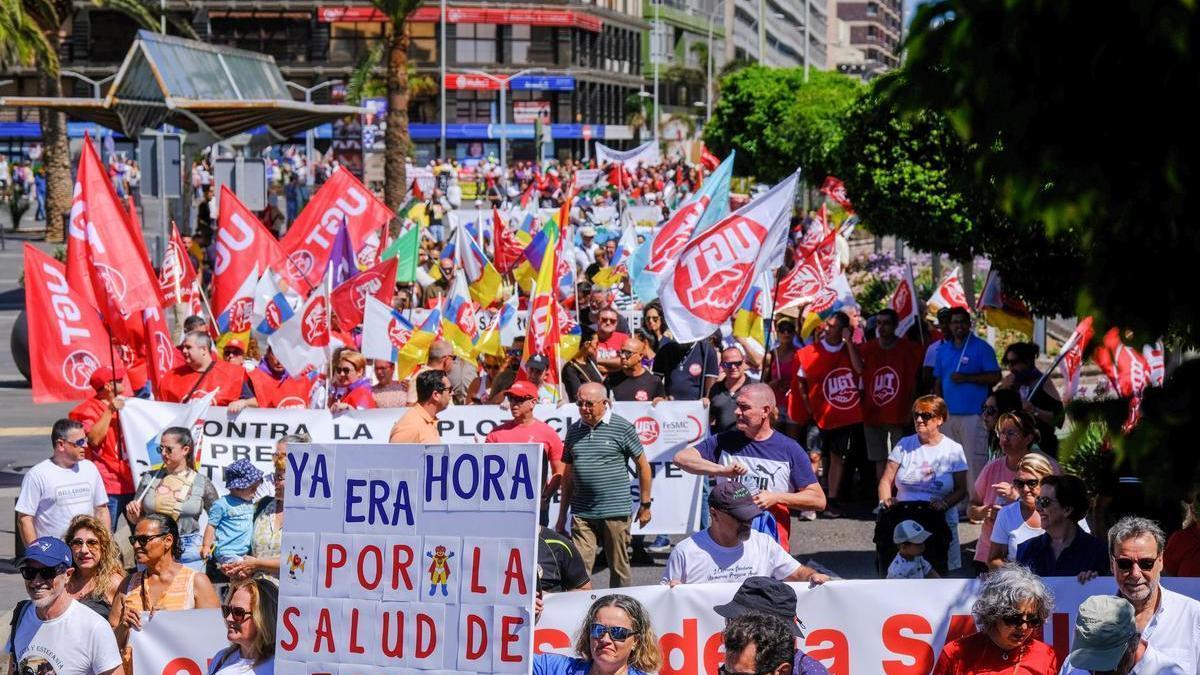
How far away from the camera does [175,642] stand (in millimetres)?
7484

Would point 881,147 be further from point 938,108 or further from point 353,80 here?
point 353,80

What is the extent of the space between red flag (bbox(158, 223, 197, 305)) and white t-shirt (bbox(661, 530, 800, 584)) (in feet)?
31.3

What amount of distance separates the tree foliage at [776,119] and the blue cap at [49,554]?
1262 inches

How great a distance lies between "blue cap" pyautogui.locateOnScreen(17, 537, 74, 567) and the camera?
6.88 m

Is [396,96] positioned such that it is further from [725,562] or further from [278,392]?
[725,562]

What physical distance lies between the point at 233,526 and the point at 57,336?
12.1 ft

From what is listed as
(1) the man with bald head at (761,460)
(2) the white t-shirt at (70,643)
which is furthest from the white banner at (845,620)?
(2) the white t-shirt at (70,643)

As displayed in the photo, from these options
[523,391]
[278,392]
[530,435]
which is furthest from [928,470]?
[278,392]

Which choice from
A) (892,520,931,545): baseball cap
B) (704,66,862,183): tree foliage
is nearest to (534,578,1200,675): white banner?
(892,520,931,545): baseball cap

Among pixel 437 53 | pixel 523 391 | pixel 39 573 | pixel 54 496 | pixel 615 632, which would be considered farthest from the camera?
pixel 437 53

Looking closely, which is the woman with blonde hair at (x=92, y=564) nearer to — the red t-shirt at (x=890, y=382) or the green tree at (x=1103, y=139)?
the green tree at (x=1103, y=139)

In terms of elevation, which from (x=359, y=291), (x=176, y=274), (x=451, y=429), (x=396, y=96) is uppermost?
(x=396, y=96)

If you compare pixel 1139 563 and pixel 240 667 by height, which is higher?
pixel 1139 563

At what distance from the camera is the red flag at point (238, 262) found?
52.2 ft
